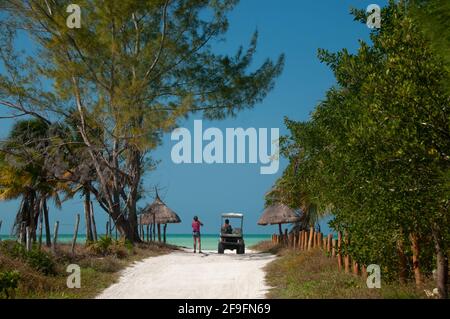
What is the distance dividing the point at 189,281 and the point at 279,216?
19588 millimetres

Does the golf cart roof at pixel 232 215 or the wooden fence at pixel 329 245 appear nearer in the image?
the wooden fence at pixel 329 245

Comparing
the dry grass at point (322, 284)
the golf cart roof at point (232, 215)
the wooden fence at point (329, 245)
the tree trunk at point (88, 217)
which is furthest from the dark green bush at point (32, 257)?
the golf cart roof at point (232, 215)

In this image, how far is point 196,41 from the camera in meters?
25.0

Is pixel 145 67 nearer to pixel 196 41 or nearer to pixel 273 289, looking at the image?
pixel 196 41

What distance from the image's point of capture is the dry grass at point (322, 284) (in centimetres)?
1135

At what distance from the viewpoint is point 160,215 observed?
39375 mm

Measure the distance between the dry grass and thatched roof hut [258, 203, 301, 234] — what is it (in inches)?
623

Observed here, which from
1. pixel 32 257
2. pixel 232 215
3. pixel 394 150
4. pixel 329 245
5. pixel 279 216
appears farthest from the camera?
pixel 279 216

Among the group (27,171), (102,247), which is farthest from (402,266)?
(27,171)

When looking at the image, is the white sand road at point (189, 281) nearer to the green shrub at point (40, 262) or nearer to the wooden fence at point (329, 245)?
the green shrub at point (40, 262)

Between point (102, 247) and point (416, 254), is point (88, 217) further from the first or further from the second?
point (416, 254)

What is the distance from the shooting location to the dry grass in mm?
11352

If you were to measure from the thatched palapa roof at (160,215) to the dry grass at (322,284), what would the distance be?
21.9 meters
